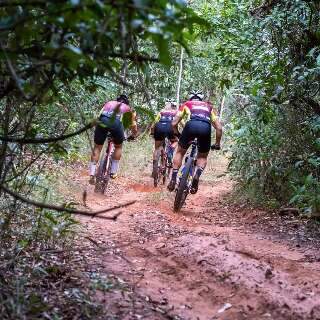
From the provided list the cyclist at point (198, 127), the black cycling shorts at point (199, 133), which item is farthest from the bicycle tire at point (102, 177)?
the black cycling shorts at point (199, 133)

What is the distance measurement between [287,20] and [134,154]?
8.90 meters

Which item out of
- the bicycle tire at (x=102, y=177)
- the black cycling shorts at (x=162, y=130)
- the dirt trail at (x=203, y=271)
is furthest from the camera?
the black cycling shorts at (x=162, y=130)

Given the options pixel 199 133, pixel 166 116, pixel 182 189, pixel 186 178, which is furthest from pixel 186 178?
pixel 166 116

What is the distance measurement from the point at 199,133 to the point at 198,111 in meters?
0.38

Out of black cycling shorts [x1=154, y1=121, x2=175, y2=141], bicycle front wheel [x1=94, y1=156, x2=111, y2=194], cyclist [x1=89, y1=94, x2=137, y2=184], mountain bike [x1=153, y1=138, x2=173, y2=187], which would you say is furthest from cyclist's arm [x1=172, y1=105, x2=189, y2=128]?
mountain bike [x1=153, y1=138, x2=173, y2=187]

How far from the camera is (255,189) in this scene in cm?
857

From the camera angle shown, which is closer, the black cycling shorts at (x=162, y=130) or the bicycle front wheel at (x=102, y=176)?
the bicycle front wheel at (x=102, y=176)

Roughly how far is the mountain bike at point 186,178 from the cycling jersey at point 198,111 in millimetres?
376

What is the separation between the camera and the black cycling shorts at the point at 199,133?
7801mm

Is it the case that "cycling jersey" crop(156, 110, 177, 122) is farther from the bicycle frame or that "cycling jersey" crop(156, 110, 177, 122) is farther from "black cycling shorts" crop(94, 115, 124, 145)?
the bicycle frame

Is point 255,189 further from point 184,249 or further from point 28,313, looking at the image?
point 28,313

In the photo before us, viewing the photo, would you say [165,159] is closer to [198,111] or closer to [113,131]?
[113,131]

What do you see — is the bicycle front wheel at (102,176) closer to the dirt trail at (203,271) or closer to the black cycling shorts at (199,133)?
the black cycling shorts at (199,133)

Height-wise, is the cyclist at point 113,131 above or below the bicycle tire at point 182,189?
above
